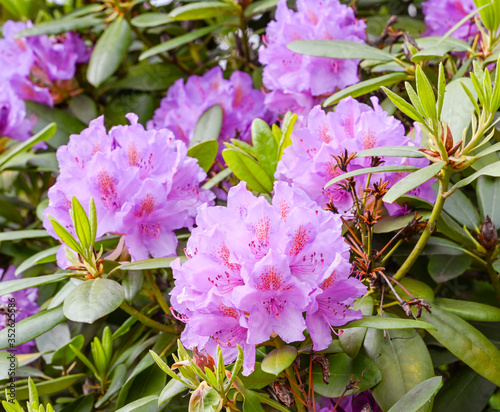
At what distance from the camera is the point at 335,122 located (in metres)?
0.99

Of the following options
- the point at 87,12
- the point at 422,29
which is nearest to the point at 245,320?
the point at 422,29

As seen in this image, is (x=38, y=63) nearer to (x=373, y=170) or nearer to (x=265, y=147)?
(x=265, y=147)

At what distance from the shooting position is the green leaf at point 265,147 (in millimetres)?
1079

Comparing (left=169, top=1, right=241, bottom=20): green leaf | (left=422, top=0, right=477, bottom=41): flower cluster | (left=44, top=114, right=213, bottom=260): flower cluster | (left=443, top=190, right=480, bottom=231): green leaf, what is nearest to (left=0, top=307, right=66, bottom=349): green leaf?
(left=44, top=114, right=213, bottom=260): flower cluster

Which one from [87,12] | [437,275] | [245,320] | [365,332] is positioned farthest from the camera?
[87,12]

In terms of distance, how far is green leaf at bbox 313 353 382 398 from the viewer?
817 mm

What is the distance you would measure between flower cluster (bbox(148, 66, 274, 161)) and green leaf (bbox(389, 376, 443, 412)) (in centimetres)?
84

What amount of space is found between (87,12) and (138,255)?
1.14 m

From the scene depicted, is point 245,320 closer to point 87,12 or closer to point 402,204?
point 402,204

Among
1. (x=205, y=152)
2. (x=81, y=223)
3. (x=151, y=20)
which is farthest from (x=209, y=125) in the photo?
(x=81, y=223)

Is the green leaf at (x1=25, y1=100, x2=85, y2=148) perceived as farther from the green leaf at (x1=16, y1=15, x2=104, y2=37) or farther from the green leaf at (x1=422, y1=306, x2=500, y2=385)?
the green leaf at (x1=422, y1=306, x2=500, y2=385)

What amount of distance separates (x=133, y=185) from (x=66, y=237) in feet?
0.55

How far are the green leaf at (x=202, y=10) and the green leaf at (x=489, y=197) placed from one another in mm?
838

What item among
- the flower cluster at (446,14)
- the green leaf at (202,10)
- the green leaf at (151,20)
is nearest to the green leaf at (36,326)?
the green leaf at (202,10)
